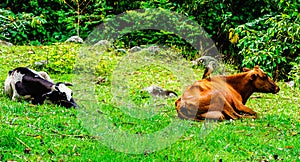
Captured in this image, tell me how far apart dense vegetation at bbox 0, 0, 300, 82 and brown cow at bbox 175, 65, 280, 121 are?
4934 millimetres

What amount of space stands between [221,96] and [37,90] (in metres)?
2.93

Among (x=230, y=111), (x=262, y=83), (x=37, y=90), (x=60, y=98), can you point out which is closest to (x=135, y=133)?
(x=230, y=111)

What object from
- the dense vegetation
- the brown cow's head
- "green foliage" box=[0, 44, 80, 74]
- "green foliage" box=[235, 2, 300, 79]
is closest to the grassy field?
the brown cow's head

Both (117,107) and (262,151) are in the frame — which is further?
(117,107)

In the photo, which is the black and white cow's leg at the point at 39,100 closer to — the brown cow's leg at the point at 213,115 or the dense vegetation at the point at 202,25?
the brown cow's leg at the point at 213,115

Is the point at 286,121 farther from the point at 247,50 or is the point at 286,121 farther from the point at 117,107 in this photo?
the point at 247,50

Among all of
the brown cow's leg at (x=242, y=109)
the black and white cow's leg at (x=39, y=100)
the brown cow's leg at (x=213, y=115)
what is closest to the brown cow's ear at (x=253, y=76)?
the brown cow's leg at (x=242, y=109)

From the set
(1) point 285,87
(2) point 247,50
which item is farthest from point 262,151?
(2) point 247,50

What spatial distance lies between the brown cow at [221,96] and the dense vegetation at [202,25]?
16.2 ft

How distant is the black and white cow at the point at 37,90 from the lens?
712cm

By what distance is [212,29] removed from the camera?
14.3m

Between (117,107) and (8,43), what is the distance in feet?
23.4

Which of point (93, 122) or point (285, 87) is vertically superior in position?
point (93, 122)

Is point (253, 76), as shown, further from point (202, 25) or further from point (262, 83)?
point (202, 25)
